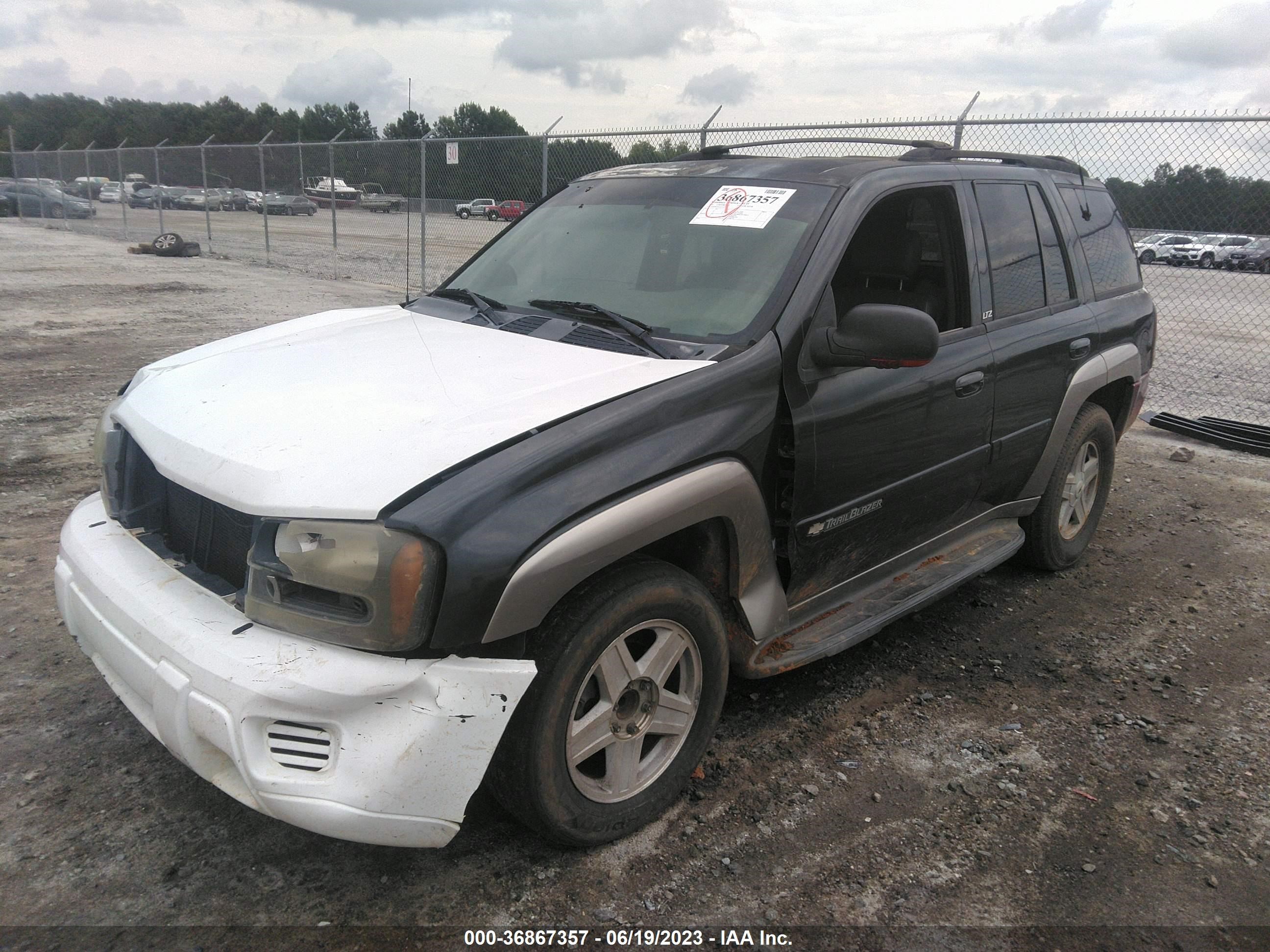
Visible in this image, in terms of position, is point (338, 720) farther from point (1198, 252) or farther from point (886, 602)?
point (1198, 252)

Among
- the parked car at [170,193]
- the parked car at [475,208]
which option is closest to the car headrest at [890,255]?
the parked car at [475,208]

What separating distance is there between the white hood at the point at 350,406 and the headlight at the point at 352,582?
0.06m

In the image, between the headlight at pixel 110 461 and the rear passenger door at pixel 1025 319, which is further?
the rear passenger door at pixel 1025 319

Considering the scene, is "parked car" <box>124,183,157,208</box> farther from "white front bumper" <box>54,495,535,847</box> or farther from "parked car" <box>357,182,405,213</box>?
"white front bumper" <box>54,495,535,847</box>

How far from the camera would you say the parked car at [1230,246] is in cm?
891

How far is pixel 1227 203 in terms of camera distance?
8.29 metres

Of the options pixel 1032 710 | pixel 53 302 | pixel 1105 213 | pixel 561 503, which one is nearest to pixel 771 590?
pixel 561 503

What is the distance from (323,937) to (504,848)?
0.51 m

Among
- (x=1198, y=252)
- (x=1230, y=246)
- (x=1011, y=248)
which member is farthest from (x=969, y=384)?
(x=1198, y=252)

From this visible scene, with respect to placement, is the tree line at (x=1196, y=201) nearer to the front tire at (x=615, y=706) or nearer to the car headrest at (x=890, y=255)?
the car headrest at (x=890, y=255)

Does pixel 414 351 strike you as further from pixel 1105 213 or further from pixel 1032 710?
pixel 1105 213

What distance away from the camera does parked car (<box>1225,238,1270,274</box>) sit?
9.16 m

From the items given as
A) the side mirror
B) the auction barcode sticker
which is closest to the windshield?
the auction barcode sticker

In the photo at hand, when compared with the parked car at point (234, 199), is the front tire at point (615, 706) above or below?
below
